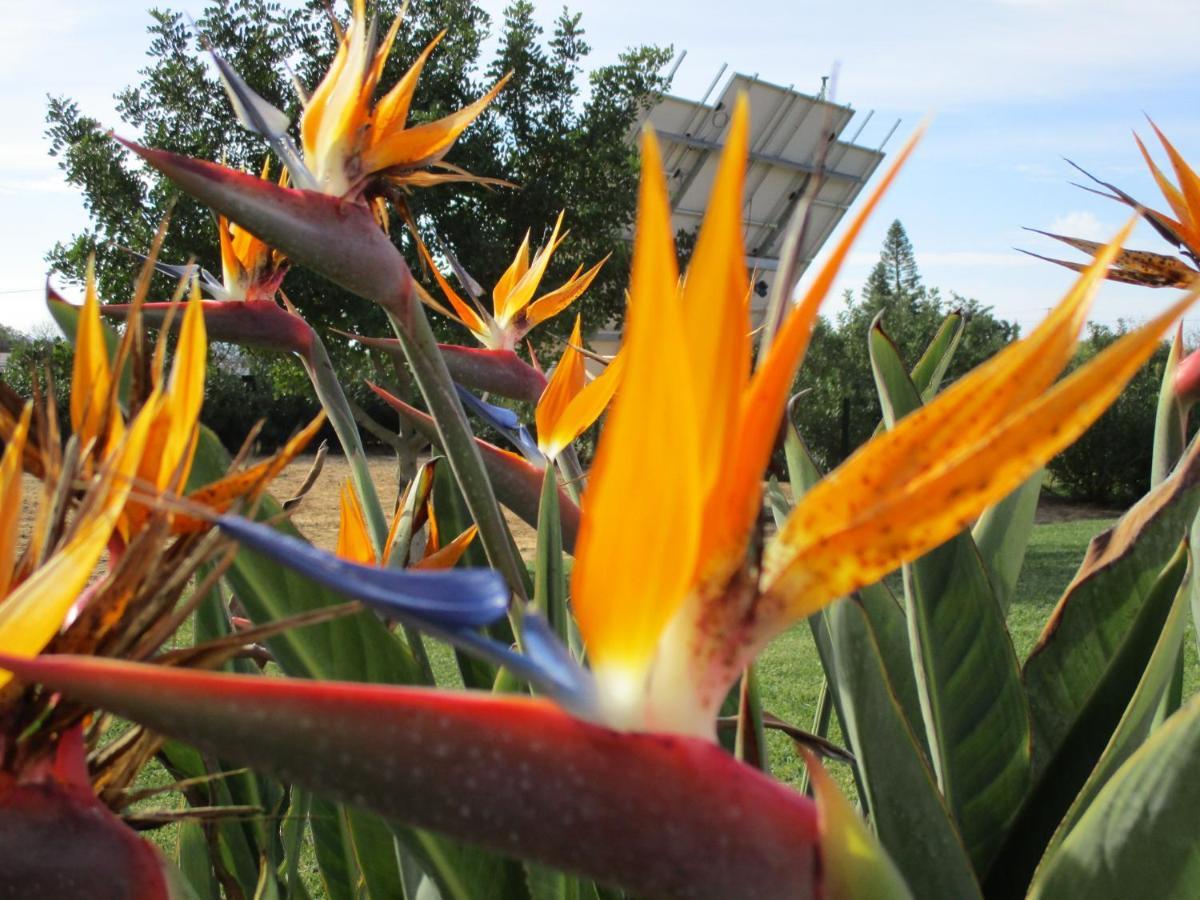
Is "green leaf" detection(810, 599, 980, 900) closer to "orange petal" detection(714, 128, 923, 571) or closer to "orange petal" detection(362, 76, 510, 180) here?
"orange petal" detection(714, 128, 923, 571)

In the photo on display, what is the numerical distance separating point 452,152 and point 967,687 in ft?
16.2

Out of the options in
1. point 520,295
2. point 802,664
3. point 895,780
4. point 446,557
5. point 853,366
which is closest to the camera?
point 895,780

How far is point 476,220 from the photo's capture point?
5.19 meters

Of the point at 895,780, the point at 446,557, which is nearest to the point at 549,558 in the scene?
the point at 446,557

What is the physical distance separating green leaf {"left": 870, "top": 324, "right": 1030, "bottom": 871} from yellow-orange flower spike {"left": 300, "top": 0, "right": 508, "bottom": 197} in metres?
0.28

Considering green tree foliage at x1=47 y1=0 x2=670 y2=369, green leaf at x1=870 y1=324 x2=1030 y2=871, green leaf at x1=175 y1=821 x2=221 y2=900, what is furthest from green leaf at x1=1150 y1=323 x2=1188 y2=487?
green tree foliage at x1=47 y1=0 x2=670 y2=369

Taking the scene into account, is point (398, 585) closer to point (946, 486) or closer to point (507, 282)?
point (946, 486)

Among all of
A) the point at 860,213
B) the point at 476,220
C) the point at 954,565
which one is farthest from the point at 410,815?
the point at 476,220

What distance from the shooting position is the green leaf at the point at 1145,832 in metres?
0.37

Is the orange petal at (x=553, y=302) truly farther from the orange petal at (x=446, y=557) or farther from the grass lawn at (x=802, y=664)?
the grass lawn at (x=802, y=664)

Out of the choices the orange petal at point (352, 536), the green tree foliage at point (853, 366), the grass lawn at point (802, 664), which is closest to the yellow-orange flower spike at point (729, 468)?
the orange petal at point (352, 536)

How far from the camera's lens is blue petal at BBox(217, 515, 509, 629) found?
0.25 metres

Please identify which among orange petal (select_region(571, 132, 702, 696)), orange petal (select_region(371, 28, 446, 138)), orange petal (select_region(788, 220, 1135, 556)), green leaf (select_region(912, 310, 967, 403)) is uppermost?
green leaf (select_region(912, 310, 967, 403))

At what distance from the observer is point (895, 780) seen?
1.56ft
